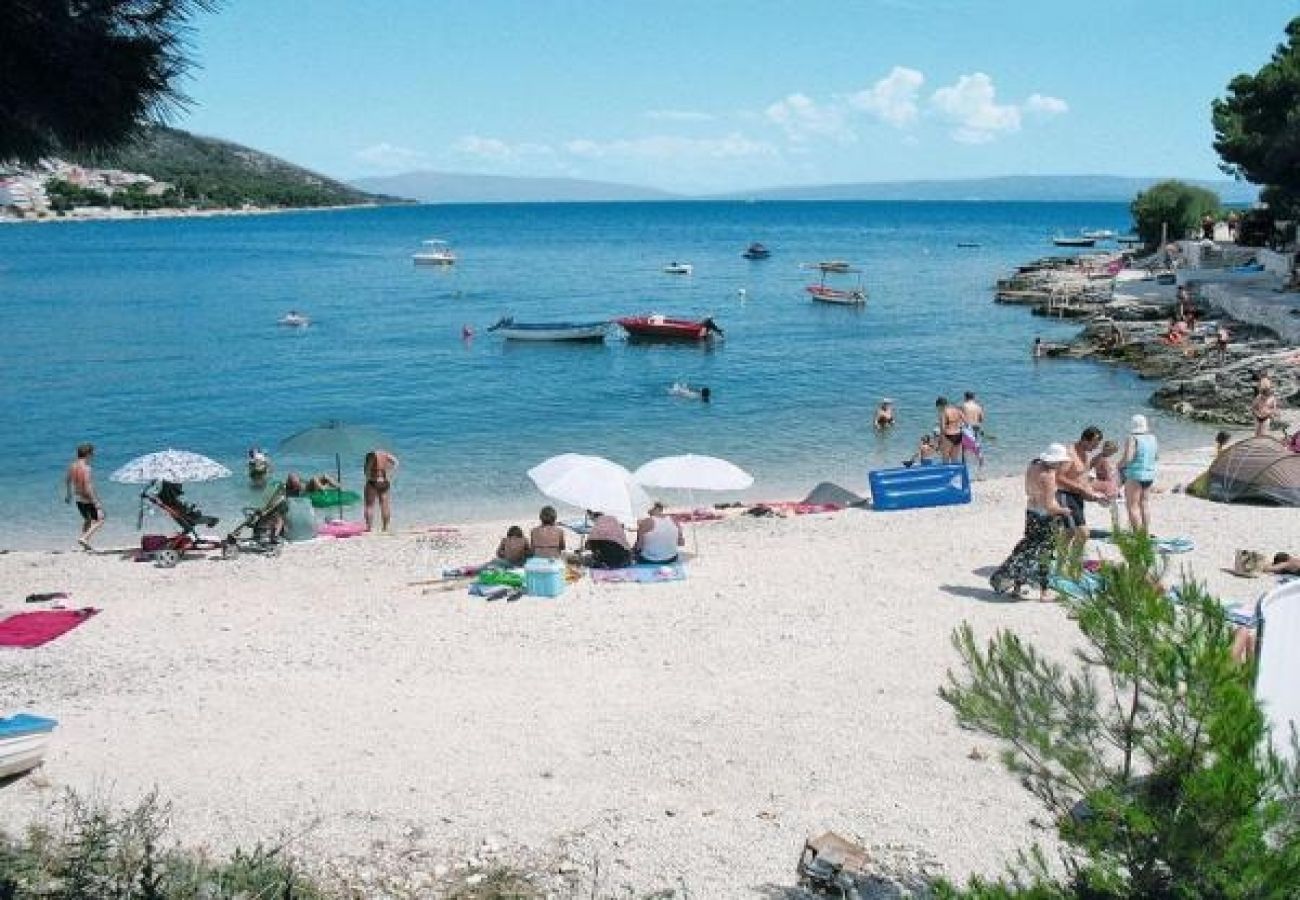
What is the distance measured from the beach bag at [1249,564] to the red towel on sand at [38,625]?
44.2 ft

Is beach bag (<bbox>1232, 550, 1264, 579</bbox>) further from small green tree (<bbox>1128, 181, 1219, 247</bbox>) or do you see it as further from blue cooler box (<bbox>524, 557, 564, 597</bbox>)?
small green tree (<bbox>1128, 181, 1219, 247</bbox>)

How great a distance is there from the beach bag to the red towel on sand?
1348 cm

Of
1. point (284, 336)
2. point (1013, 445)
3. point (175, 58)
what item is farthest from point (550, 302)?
point (175, 58)

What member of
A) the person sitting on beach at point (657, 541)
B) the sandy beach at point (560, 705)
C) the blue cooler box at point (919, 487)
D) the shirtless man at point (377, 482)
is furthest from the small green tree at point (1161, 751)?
the shirtless man at point (377, 482)

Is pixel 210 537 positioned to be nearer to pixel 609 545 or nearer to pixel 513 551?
pixel 513 551

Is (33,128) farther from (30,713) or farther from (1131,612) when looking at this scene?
(30,713)

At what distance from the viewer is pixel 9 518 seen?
75.6ft

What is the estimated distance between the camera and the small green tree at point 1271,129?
141ft

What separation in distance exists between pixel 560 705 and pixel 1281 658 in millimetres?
6271

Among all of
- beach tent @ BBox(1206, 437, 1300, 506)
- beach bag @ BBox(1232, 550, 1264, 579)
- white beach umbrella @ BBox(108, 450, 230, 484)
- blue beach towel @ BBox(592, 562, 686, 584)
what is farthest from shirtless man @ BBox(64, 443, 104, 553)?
beach tent @ BBox(1206, 437, 1300, 506)

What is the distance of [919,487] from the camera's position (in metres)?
19.1

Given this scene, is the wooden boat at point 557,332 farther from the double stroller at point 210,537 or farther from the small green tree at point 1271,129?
the double stroller at point 210,537

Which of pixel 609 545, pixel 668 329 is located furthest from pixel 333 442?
pixel 668 329

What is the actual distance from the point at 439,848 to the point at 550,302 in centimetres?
6109
